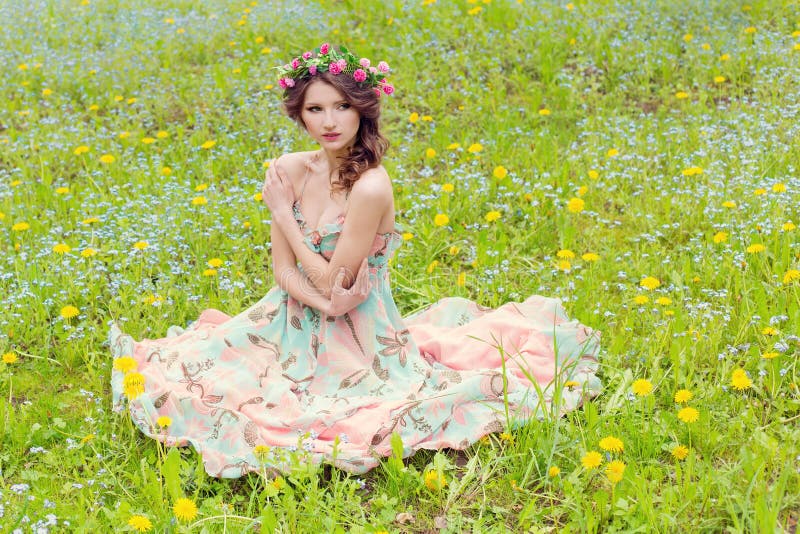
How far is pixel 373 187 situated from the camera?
134 inches

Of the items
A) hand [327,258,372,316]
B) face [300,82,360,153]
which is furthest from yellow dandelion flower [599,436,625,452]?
face [300,82,360,153]

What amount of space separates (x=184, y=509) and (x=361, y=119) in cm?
164

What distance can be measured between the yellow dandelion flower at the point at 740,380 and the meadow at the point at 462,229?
0.04 ft

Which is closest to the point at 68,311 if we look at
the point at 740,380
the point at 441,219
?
the point at 441,219

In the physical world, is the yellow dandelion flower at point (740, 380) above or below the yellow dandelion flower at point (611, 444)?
above

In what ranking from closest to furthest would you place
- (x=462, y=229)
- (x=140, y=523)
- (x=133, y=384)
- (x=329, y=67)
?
(x=140, y=523), (x=133, y=384), (x=329, y=67), (x=462, y=229)

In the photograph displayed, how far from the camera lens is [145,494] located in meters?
3.08

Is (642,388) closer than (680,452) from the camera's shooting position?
No

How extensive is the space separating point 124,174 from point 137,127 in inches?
25.5

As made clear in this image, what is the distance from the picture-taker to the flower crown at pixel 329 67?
11.0 feet

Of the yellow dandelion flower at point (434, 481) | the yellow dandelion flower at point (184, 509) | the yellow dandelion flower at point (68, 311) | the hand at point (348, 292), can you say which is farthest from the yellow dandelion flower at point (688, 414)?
the yellow dandelion flower at point (68, 311)

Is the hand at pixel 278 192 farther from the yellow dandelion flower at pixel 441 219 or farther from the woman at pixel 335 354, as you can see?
the yellow dandelion flower at pixel 441 219

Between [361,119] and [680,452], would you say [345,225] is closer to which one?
[361,119]

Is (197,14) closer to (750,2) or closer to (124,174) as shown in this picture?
(124,174)
